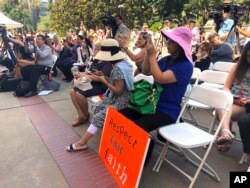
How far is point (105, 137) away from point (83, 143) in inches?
28.1

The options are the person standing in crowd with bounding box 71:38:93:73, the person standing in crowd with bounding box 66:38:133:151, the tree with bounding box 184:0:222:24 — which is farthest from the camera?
the tree with bounding box 184:0:222:24

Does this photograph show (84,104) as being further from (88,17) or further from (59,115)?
(88,17)

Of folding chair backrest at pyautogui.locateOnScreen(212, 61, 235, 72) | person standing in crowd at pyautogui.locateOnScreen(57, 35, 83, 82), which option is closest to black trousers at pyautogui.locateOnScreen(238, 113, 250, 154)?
folding chair backrest at pyautogui.locateOnScreen(212, 61, 235, 72)

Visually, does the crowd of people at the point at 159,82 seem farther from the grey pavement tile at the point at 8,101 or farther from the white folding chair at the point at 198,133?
the grey pavement tile at the point at 8,101

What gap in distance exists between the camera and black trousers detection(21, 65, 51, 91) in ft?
21.7

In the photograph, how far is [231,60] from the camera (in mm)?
5191

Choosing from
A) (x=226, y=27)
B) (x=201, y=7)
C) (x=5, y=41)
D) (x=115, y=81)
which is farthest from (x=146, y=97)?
(x=201, y=7)

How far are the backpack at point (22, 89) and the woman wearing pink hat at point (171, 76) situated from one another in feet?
14.2

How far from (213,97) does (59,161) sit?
199 centimetres

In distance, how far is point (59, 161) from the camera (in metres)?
3.40

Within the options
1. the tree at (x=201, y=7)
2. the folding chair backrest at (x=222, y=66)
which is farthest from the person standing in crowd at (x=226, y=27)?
the tree at (x=201, y=7)

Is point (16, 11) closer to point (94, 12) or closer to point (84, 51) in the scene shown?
point (94, 12)

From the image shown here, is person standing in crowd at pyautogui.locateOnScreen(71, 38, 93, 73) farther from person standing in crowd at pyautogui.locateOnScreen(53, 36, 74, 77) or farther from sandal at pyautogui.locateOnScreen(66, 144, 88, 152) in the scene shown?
sandal at pyautogui.locateOnScreen(66, 144, 88, 152)

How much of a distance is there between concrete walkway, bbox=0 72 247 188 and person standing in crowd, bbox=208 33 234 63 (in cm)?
116
